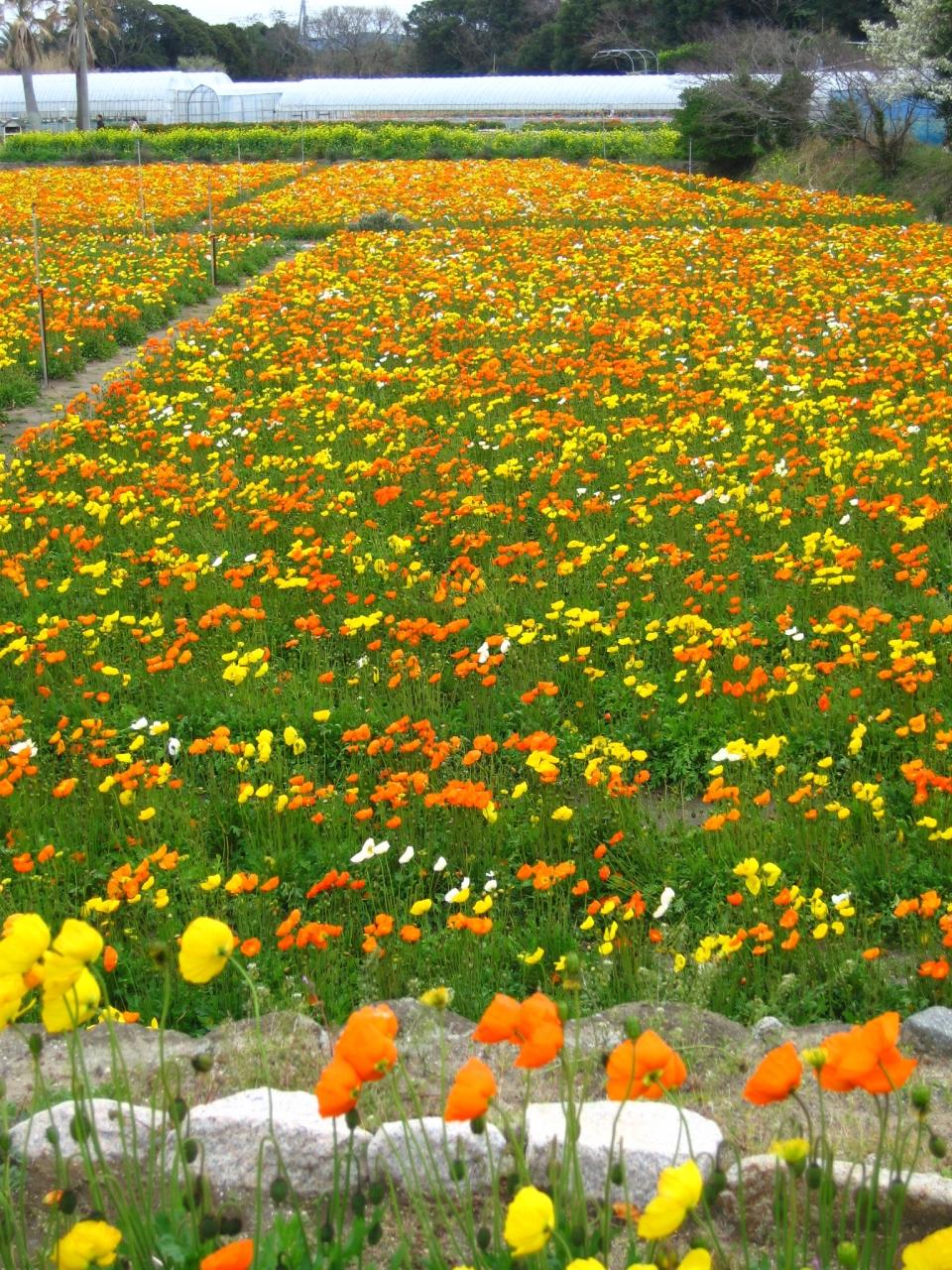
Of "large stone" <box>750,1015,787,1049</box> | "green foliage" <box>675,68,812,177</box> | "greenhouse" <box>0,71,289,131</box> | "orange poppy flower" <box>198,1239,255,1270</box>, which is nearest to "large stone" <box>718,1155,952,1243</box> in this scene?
"large stone" <box>750,1015,787,1049</box>

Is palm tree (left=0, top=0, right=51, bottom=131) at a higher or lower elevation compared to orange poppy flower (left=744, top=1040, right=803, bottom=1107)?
higher

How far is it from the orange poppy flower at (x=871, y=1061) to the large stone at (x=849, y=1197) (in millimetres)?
715

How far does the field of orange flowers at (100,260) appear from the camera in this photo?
12.7 meters

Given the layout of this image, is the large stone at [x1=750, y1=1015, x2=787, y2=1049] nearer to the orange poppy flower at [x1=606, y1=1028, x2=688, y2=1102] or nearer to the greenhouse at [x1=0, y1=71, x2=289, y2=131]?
the orange poppy flower at [x1=606, y1=1028, x2=688, y2=1102]

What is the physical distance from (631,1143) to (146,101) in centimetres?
5725

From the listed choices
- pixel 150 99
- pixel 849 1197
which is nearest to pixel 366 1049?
pixel 849 1197

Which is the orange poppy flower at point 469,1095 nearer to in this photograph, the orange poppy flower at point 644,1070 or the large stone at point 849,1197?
the orange poppy flower at point 644,1070

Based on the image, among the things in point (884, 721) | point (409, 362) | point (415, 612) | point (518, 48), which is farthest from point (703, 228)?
point (518, 48)

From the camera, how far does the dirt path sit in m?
10.7

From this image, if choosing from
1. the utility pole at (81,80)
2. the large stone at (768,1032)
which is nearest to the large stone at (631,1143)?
the large stone at (768,1032)

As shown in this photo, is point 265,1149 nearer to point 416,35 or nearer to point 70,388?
point 70,388

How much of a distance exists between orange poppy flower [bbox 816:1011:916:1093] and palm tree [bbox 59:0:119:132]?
154 ft

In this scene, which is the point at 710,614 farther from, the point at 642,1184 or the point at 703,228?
the point at 703,228

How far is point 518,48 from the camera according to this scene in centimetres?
6550
